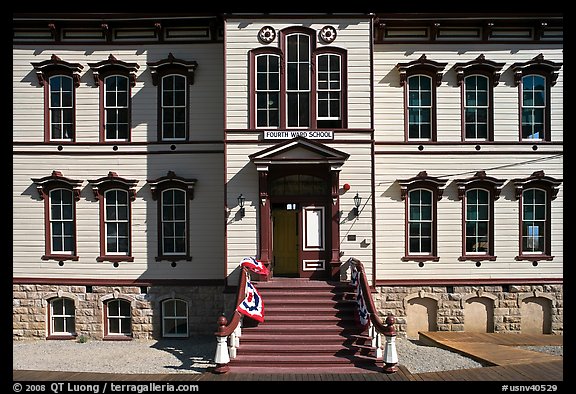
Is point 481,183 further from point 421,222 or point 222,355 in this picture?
point 222,355

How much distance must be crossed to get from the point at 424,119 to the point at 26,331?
48.0ft

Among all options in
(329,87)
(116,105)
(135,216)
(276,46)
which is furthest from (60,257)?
(329,87)

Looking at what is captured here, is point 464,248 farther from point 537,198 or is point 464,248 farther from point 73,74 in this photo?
point 73,74

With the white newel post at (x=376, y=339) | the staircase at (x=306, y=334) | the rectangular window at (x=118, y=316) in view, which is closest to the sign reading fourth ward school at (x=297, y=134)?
the staircase at (x=306, y=334)

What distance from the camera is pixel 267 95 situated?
40.3 ft

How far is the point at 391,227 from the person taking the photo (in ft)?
43.7

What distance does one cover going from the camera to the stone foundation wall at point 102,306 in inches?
520

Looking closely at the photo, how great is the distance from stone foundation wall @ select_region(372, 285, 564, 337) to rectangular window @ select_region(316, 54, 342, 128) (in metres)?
5.59

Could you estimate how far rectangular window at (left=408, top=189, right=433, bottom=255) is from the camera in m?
13.4

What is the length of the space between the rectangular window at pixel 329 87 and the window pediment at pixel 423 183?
294 centimetres

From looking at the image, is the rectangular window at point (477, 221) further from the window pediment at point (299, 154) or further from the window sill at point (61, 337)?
the window sill at point (61, 337)

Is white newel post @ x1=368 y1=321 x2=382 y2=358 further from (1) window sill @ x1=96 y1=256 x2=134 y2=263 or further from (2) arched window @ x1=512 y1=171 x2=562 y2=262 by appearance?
(1) window sill @ x1=96 y1=256 x2=134 y2=263

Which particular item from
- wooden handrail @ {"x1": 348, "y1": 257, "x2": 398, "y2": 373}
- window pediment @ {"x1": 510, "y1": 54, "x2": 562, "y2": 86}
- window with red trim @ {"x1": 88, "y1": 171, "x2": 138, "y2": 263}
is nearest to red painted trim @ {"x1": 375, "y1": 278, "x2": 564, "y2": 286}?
wooden handrail @ {"x1": 348, "y1": 257, "x2": 398, "y2": 373}

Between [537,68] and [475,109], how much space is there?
7.78ft
